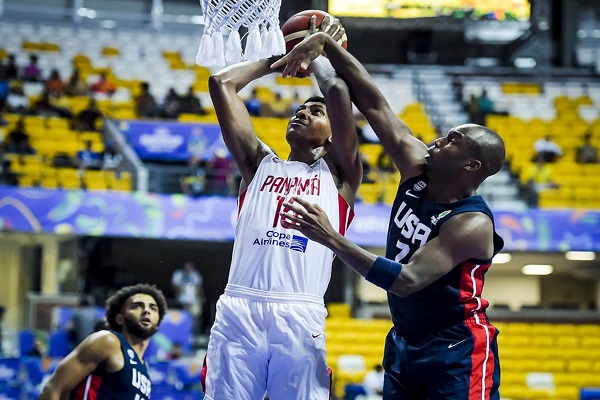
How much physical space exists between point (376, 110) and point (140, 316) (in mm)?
2223

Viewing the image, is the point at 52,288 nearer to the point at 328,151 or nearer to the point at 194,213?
the point at 194,213

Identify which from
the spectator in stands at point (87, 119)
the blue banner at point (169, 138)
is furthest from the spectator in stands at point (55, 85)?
the blue banner at point (169, 138)

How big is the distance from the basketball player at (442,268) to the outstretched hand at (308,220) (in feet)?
1.48

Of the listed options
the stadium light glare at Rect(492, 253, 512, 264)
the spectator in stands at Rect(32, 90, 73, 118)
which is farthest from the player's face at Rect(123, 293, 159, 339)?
the stadium light glare at Rect(492, 253, 512, 264)

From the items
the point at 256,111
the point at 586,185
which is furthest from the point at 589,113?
the point at 256,111

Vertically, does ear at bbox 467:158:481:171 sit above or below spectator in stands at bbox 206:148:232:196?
below

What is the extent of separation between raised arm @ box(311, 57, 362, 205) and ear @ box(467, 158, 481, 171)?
0.62 m

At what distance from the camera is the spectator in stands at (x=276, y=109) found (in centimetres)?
1852

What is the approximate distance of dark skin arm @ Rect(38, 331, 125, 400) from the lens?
18.6ft

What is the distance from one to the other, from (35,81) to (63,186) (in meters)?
4.42

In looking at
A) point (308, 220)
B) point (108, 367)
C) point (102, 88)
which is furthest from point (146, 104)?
point (308, 220)

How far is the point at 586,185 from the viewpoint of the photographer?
17359mm

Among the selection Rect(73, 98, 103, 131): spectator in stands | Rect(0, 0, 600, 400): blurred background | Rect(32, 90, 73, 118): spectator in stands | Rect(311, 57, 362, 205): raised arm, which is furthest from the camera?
Rect(32, 90, 73, 118): spectator in stands

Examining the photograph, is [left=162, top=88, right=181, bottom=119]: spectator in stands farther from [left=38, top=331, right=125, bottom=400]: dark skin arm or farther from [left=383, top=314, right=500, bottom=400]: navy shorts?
[left=383, top=314, right=500, bottom=400]: navy shorts
